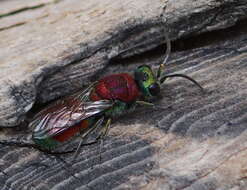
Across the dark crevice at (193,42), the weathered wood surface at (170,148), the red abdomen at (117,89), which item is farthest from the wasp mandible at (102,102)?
the dark crevice at (193,42)

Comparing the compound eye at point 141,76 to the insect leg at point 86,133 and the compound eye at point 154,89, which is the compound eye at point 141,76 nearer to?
the compound eye at point 154,89

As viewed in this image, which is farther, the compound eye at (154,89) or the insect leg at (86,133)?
the compound eye at (154,89)

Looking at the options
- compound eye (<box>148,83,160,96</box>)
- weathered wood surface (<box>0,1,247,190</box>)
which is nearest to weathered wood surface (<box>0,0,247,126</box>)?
weathered wood surface (<box>0,1,247,190</box>)

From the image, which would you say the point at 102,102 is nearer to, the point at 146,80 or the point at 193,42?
the point at 146,80

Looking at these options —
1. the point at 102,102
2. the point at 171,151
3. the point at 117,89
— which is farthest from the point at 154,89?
the point at 171,151

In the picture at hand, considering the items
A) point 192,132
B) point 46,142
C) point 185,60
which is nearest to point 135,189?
point 192,132

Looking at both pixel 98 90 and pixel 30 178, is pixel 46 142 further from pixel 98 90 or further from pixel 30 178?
pixel 98 90

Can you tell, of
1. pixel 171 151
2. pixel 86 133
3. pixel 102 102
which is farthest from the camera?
pixel 102 102
